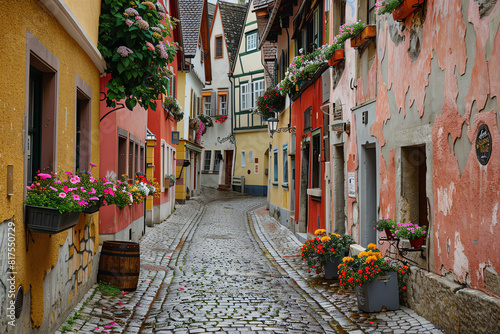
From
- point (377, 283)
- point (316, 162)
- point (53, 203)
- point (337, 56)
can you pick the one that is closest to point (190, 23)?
point (316, 162)

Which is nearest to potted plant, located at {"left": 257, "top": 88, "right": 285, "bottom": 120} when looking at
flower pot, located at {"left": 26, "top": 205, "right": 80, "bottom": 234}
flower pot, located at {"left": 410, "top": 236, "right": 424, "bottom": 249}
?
flower pot, located at {"left": 410, "top": 236, "right": 424, "bottom": 249}

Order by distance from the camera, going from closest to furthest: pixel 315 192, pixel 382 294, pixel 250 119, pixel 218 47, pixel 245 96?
pixel 382 294, pixel 315 192, pixel 250 119, pixel 245 96, pixel 218 47

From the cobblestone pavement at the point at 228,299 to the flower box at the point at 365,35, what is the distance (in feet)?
12.1

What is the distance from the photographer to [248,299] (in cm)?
718

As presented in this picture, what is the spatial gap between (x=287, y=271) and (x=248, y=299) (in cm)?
239

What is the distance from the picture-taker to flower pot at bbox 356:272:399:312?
6086 millimetres

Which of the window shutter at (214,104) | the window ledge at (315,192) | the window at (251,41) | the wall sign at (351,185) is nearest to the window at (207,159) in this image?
the window shutter at (214,104)

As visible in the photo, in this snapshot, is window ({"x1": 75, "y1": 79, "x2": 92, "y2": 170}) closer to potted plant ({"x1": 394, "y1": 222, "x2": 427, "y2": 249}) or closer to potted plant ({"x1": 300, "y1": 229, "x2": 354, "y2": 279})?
potted plant ({"x1": 300, "y1": 229, "x2": 354, "y2": 279})

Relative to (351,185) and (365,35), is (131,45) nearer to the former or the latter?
(365,35)

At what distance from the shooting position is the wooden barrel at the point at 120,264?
7.26 m

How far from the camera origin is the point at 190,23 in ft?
86.7

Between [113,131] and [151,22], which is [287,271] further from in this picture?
[151,22]

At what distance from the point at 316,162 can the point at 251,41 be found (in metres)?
21.9

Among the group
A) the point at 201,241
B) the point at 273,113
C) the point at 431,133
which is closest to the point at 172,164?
the point at 273,113
